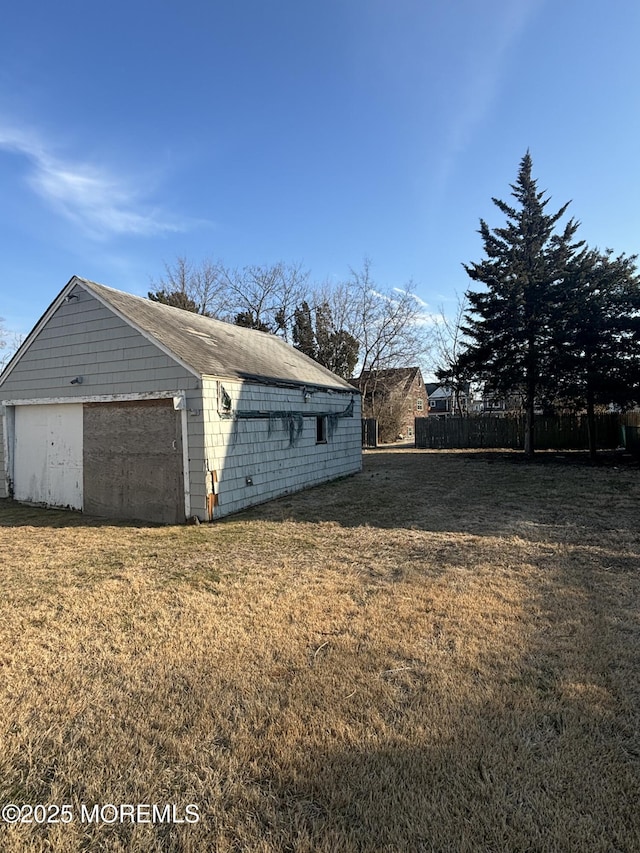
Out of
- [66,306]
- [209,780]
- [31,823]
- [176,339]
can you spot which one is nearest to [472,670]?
[209,780]

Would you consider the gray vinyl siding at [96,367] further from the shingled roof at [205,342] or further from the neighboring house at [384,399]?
the neighboring house at [384,399]

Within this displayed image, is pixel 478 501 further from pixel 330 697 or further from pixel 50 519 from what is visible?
pixel 50 519

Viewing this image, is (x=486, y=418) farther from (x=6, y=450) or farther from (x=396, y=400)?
(x=6, y=450)

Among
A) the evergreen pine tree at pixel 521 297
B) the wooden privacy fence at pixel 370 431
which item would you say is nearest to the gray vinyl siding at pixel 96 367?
the evergreen pine tree at pixel 521 297

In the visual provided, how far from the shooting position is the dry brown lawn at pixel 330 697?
71.7 inches

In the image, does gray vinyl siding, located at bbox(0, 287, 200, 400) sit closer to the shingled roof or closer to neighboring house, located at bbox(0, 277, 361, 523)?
neighboring house, located at bbox(0, 277, 361, 523)

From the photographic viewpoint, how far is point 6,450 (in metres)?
10.3

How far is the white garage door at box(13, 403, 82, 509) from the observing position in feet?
30.3

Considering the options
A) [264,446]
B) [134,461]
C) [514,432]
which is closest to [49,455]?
[134,461]

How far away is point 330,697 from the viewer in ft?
8.65

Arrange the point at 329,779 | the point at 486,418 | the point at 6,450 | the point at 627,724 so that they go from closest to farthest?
the point at 329,779, the point at 627,724, the point at 6,450, the point at 486,418

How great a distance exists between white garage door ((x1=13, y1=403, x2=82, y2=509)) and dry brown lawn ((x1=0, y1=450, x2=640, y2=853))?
12.4ft

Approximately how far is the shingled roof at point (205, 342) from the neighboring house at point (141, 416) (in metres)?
0.05

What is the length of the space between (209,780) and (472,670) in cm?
176
